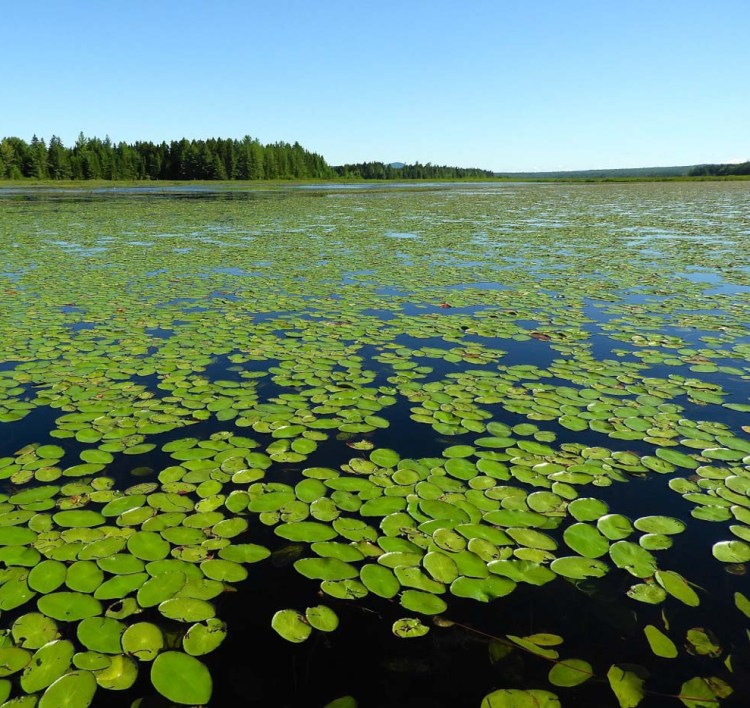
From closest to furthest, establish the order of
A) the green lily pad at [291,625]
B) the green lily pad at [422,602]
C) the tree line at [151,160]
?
the green lily pad at [291,625]
the green lily pad at [422,602]
the tree line at [151,160]

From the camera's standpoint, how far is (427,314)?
6934 mm

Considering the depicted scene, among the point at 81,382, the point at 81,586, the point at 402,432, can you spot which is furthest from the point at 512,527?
the point at 81,382

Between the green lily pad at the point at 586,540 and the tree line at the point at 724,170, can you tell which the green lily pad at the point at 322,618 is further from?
the tree line at the point at 724,170

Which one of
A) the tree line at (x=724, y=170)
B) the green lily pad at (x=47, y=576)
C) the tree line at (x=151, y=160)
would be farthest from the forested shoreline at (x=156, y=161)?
the green lily pad at (x=47, y=576)

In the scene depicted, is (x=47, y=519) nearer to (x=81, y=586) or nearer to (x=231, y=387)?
(x=81, y=586)

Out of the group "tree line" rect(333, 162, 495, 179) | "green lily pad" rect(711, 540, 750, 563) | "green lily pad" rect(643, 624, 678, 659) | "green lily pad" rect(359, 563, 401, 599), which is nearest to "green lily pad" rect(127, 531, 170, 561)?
"green lily pad" rect(359, 563, 401, 599)

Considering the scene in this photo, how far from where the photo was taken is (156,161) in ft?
293

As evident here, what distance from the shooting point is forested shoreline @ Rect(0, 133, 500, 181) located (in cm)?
7494

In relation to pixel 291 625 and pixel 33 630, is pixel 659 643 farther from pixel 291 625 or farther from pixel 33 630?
pixel 33 630

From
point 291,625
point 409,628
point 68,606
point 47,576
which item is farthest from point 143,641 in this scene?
point 409,628

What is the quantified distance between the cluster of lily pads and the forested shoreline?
85.7 m

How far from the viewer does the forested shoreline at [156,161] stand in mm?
74938

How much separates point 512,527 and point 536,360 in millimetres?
2811

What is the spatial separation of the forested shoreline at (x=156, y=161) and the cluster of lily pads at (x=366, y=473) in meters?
85.7
